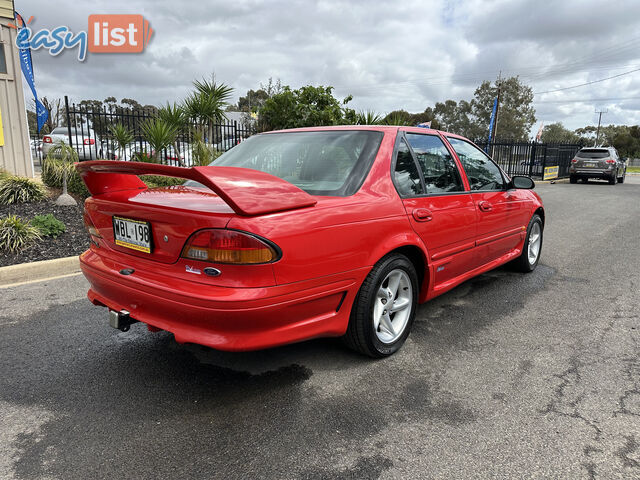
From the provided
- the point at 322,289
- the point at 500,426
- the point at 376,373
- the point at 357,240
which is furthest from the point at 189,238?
the point at 500,426

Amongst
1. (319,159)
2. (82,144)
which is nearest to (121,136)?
(82,144)

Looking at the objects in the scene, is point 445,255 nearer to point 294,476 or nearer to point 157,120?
point 294,476

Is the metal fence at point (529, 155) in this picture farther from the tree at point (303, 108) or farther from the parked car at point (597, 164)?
the tree at point (303, 108)

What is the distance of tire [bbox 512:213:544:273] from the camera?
16.5ft

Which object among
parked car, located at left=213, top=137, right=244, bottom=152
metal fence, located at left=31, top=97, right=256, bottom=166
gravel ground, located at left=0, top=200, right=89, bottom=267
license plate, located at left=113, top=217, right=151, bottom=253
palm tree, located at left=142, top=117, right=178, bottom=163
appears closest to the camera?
license plate, located at left=113, top=217, right=151, bottom=253

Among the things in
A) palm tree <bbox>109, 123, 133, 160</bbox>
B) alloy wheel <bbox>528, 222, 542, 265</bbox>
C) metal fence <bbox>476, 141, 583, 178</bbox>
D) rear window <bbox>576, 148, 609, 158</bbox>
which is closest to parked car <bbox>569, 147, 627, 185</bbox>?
rear window <bbox>576, 148, 609, 158</bbox>

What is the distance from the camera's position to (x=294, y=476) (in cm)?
195

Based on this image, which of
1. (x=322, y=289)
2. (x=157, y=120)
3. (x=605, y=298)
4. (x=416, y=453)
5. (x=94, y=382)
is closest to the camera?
(x=416, y=453)

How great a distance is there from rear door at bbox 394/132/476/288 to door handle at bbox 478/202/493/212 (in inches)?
5.7

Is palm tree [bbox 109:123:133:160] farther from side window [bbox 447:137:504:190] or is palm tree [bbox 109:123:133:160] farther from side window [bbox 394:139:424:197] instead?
side window [bbox 394:139:424:197]

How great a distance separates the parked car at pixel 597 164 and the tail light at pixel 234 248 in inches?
858

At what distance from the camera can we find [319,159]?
306 cm

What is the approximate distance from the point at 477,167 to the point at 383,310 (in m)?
1.91

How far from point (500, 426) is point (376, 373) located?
0.79 metres
